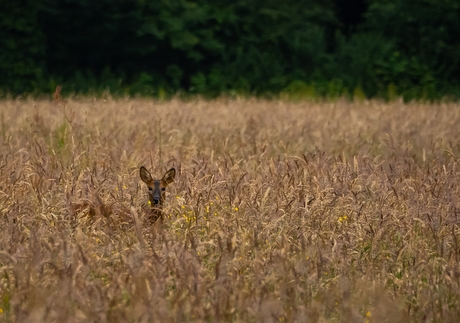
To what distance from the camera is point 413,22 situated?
25125mm

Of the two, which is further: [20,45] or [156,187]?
[20,45]

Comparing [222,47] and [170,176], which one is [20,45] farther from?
[170,176]

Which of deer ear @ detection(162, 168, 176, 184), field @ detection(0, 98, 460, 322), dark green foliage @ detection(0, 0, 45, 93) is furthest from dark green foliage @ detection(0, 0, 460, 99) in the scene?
deer ear @ detection(162, 168, 176, 184)

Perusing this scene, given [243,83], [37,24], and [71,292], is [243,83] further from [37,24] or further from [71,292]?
[71,292]

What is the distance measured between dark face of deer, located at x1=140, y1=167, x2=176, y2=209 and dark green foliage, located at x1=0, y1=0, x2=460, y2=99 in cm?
1731

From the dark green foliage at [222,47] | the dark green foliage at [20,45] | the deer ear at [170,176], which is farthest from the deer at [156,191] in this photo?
the dark green foliage at [20,45]

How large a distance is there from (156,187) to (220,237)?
142 centimetres

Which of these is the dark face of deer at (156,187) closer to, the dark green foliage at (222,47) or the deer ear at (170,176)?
the deer ear at (170,176)

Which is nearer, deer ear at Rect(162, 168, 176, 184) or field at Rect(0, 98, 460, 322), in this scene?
field at Rect(0, 98, 460, 322)

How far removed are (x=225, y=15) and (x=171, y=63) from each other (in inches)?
89.0

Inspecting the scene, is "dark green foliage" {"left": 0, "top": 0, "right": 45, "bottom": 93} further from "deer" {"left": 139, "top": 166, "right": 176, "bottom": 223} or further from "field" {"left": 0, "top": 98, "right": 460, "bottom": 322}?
"deer" {"left": 139, "top": 166, "right": 176, "bottom": 223}

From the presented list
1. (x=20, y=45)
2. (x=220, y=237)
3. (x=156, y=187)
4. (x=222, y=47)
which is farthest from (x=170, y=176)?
(x=222, y=47)

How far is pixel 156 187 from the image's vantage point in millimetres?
5488

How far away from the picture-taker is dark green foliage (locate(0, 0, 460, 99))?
932 inches
